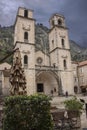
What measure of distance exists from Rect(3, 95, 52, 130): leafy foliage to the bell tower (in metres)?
27.4

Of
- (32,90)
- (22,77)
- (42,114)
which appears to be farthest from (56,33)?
(42,114)

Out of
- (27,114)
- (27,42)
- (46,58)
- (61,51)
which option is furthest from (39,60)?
(27,114)

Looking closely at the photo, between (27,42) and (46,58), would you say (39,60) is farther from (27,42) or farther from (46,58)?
(27,42)

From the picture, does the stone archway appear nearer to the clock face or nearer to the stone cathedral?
the stone cathedral

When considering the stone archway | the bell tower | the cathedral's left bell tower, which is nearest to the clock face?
the bell tower

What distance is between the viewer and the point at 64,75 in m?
36.4

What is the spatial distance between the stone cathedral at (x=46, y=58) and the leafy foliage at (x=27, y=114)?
77.2 feet

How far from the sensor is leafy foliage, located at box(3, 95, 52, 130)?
27.0 feet

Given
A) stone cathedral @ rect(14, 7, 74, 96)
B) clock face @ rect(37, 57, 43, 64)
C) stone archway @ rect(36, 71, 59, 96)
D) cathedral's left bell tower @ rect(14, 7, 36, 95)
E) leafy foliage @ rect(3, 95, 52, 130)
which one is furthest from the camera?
clock face @ rect(37, 57, 43, 64)

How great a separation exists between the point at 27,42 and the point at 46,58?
717 cm

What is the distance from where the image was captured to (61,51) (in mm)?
37781

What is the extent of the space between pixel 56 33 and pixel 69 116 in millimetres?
28944

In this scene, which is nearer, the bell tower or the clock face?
the bell tower

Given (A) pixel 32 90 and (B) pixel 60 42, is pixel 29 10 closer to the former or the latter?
(B) pixel 60 42
